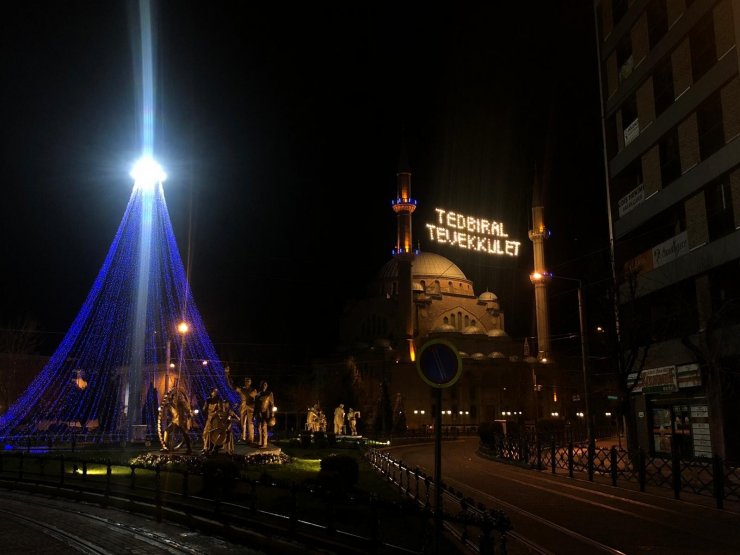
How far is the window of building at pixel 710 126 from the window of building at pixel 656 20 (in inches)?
185

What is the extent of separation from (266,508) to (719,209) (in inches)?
824

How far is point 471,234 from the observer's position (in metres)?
76.7

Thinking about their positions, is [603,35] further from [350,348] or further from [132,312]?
[350,348]

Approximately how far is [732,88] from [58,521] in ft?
81.5

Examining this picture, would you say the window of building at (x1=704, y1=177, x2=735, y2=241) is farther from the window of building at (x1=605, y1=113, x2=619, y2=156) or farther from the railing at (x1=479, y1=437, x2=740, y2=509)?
the window of building at (x1=605, y1=113, x2=619, y2=156)

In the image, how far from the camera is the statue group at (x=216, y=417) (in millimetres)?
24438

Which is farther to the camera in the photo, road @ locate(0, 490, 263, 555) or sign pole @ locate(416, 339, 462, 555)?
road @ locate(0, 490, 263, 555)

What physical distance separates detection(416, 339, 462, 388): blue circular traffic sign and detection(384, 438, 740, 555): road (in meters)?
3.16

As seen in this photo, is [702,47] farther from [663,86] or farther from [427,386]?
[427,386]

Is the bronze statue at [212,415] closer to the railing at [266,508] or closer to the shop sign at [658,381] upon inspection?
the railing at [266,508]

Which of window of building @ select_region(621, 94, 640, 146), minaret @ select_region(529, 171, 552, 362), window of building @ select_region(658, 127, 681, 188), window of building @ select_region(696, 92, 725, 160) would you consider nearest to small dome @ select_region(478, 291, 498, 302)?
minaret @ select_region(529, 171, 552, 362)

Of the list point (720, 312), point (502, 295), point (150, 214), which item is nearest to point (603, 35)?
point (720, 312)

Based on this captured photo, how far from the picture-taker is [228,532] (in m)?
11.8

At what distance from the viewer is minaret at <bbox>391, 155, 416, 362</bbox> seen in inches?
3280
